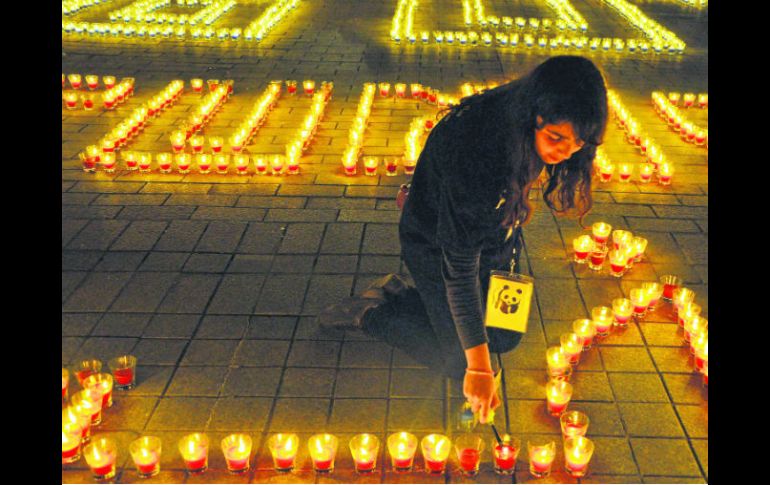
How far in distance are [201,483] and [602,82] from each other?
248 cm

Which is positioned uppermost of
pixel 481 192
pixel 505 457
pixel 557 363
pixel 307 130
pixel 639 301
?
pixel 481 192

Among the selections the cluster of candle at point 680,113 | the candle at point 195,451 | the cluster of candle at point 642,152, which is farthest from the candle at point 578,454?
the cluster of candle at point 680,113

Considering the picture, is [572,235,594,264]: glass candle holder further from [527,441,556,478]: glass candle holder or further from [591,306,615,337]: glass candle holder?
[527,441,556,478]: glass candle holder

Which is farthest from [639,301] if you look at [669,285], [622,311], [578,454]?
[578,454]

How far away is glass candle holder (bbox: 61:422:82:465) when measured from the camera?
3287mm

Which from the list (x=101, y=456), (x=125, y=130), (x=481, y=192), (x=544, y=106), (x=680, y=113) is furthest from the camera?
(x=680, y=113)

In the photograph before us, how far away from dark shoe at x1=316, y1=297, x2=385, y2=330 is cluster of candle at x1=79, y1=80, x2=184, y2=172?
3506mm

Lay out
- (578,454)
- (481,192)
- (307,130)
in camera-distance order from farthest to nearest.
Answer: (307,130) < (578,454) < (481,192)

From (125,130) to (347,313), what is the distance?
4400 mm

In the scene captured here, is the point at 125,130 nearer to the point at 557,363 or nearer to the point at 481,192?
the point at 557,363

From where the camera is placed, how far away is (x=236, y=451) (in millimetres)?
3244

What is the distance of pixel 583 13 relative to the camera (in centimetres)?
1477

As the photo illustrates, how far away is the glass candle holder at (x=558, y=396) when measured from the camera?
11.9ft
